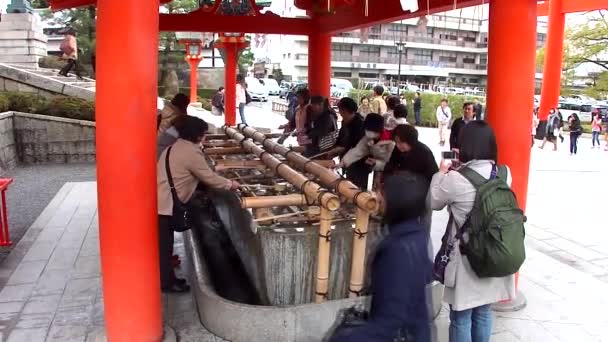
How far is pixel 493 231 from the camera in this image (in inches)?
118

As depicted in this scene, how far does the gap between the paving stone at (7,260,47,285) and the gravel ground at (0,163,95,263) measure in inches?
19.0

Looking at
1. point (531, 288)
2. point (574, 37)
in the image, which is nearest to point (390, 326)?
point (531, 288)

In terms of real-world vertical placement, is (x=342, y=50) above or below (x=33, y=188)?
above

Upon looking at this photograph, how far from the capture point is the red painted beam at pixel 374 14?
607 centimetres

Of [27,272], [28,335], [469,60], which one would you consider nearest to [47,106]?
[27,272]

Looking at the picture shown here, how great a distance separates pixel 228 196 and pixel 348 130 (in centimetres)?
227

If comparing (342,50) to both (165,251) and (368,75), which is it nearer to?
(368,75)

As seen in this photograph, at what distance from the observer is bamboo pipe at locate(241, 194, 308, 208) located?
374cm

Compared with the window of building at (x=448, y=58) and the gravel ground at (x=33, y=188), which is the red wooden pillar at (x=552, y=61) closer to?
the gravel ground at (x=33, y=188)

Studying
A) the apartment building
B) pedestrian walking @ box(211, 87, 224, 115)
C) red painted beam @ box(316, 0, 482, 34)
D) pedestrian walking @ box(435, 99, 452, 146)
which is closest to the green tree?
pedestrian walking @ box(435, 99, 452, 146)

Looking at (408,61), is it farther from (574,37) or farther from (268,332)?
(268,332)

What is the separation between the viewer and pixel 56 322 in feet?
13.8

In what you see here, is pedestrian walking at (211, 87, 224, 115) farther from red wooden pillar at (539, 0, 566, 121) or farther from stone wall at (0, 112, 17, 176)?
red wooden pillar at (539, 0, 566, 121)

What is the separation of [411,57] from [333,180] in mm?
59506
